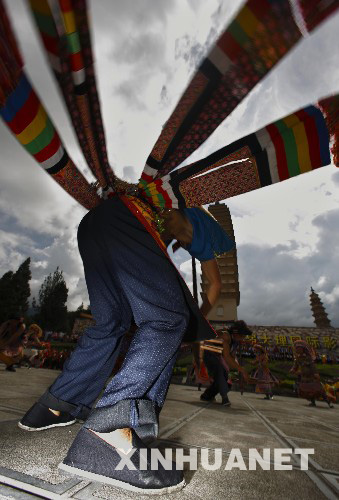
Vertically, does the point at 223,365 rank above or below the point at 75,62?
below

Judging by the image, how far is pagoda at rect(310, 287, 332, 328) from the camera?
56.1 m

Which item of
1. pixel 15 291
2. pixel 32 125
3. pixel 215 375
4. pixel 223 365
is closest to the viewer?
pixel 32 125

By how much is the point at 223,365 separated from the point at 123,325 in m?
3.27

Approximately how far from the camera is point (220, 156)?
1.40 m

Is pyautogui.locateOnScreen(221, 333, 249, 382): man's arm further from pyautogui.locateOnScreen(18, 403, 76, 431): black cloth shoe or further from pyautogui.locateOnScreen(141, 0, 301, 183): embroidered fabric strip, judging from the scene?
pyautogui.locateOnScreen(141, 0, 301, 183): embroidered fabric strip

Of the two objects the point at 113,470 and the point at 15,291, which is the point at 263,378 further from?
the point at 15,291

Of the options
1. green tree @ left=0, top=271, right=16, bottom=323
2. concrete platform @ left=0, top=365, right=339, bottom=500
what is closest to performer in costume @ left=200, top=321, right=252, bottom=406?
concrete platform @ left=0, top=365, right=339, bottom=500

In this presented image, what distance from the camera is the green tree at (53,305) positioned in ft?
136

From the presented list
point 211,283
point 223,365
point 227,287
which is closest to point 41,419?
point 211,283

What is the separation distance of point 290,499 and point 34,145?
64.1 inches

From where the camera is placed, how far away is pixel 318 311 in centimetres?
5791

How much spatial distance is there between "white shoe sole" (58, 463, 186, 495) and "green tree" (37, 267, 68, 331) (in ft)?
148

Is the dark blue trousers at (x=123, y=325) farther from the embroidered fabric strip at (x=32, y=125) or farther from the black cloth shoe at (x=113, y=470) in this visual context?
the embroidered fabric strip at (x=32, y=125)

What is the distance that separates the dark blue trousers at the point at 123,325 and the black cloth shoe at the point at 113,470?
0.17 ft
